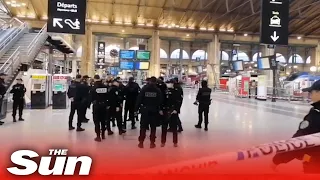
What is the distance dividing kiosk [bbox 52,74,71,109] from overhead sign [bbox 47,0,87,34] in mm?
6121

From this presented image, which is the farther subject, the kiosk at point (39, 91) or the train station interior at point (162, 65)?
the kiosk at point (39, 91)

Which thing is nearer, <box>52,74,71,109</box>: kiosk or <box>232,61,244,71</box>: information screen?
<box>52,74,71,109</box>: kiosk

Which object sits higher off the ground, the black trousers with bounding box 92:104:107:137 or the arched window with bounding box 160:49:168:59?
the arched window with bounding box 160:49:168:59

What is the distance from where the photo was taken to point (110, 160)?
492 centimetres

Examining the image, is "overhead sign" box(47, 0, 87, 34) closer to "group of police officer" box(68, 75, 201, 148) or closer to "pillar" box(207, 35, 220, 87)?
"group of police officer" box(68, 75, 201, 148)

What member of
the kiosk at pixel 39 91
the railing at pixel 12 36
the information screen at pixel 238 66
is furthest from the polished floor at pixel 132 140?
the information screen at pixel 238 66

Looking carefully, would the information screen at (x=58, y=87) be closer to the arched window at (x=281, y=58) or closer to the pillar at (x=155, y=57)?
the pillar at (x=155, y=57)

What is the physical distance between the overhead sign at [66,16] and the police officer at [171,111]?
2.95 metres

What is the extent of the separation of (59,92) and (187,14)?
2249 cm

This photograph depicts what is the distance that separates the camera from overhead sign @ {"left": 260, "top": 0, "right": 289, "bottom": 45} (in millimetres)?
10461

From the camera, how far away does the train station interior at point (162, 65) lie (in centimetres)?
661

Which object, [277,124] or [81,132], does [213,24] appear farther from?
[81,132]

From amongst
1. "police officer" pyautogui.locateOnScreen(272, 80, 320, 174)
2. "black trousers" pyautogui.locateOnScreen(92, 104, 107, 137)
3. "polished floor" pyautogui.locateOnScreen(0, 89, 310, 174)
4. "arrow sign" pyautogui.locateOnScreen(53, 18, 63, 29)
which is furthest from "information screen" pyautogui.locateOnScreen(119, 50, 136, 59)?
"police officer" pyautogui.locateOnScreen(272, 80, 320, 174)

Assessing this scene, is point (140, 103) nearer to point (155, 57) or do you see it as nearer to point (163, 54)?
point (155, 57)
